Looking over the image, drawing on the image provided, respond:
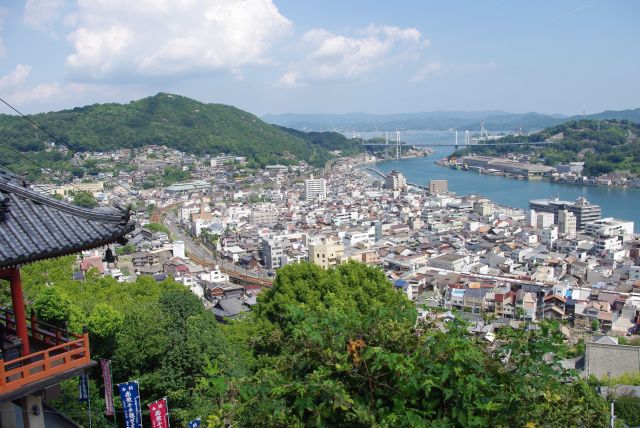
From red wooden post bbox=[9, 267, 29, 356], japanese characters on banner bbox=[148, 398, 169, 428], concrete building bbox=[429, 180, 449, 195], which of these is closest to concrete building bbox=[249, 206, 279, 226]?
concrete building bbox=[429, 180, 449, 195]

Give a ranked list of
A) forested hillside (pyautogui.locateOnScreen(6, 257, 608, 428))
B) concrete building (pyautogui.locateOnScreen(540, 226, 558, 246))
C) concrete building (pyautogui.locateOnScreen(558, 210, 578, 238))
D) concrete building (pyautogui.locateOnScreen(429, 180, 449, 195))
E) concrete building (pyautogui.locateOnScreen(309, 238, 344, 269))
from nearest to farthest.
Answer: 1. forested hillside (pyautogui.locateOnScreen(6, 257, 608, 428))
2. concrete building (pyautogui.locateOnScreen(309, 238, 344, 269))
3. concrete building (pyautogui.locateOnScreen(540, 226, 558, 246))
4. concrete building (pyautogui.locateOnScreen(558, 210, 578, 238))
5. concrete building (pyautogui.locateOnScreen(429, 180, 449, 195))

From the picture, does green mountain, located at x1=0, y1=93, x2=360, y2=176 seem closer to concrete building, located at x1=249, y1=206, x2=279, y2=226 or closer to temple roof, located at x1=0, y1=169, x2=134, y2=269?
concrete building, located at x1=249, y1=206, x2=279, y2=226

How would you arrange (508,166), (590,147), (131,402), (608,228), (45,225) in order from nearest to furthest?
(45,225) → (131,402) → (608,228) → (508,166) → (590,147)

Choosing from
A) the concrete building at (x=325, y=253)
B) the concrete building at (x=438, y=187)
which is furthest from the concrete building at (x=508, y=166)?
the concrete building at (x=325, y=253)

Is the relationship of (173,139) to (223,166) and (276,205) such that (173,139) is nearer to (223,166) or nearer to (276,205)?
(223,166)

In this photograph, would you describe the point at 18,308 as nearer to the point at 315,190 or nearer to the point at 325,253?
the point at 325,253

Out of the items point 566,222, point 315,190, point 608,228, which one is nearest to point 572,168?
point 566,222

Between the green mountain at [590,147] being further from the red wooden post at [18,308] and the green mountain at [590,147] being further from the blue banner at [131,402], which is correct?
the red wooden post at [18,308]
